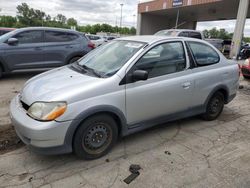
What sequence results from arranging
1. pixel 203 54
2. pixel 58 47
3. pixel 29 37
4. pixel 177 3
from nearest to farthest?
pixel 203 54, pixel 29 37, pixel 58 47, pixel 177 3

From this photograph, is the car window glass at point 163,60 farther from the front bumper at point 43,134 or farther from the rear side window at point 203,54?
the front bumper at point 43,134

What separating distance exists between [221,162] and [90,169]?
5.80 ft

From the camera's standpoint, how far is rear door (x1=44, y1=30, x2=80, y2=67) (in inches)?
304

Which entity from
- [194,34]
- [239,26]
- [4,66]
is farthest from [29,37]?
[239,26]

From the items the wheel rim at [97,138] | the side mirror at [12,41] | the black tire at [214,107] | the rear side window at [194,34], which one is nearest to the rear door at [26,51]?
the side mirror at [12,41]

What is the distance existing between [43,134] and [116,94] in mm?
1022

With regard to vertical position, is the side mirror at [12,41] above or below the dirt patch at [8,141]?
above

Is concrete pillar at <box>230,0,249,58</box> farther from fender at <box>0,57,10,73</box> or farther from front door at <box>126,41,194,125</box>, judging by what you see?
fender at <box>0,57,10,73</box>

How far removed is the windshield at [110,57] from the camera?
3.31 metres

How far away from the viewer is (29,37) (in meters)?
Answer: 7.50

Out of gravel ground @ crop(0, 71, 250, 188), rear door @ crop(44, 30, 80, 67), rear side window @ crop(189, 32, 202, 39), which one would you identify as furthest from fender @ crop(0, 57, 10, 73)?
rear side window @ crop(189, 32, 202, 39)

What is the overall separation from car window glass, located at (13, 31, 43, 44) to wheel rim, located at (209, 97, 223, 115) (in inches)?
229

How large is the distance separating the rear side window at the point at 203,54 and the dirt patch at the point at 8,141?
10.4 feet

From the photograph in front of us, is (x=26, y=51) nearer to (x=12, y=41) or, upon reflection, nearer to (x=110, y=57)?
Answer: (x=12, y=41)
